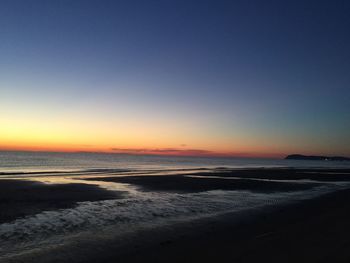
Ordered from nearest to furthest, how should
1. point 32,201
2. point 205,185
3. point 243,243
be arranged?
1. point 243,243
2. point 32,201
3. point 205,185

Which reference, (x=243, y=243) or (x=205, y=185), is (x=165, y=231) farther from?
(x=205, y=185)

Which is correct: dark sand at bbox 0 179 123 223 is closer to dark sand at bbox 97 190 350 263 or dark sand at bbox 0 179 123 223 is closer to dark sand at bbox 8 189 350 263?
dark sand at bbox 8 189 350 263

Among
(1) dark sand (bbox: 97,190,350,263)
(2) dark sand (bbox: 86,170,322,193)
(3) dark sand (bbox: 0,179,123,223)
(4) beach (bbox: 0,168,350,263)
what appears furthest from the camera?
(2) dark sand (bbox: 86,170,322,193)

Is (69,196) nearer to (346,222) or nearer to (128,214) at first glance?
(128,214)

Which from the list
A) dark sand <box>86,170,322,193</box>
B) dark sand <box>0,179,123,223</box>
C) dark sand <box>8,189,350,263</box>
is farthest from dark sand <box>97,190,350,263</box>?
dark sand <box>86,170,322,193</box>

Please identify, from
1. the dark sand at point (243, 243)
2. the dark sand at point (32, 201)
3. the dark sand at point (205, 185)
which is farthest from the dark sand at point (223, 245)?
the dark sand at point (205, 185)

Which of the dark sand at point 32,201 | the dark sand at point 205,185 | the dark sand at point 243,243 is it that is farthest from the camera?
the dark sand at point 205,185

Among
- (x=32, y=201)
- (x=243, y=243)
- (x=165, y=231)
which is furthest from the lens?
(x=32, y=201)

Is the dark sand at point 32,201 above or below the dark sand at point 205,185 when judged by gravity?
below

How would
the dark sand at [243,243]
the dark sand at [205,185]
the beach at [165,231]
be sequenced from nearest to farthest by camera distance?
the dark sand at [243,243] < the beach at [165,231] < the dark sand at [205,185]

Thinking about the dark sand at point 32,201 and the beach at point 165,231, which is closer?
the beach at point 165,231

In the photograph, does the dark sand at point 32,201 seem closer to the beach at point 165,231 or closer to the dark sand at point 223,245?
the beach at point 165,231

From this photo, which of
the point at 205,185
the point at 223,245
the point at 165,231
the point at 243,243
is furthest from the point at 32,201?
the point at 205,185

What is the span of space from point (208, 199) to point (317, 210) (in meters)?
7.34
